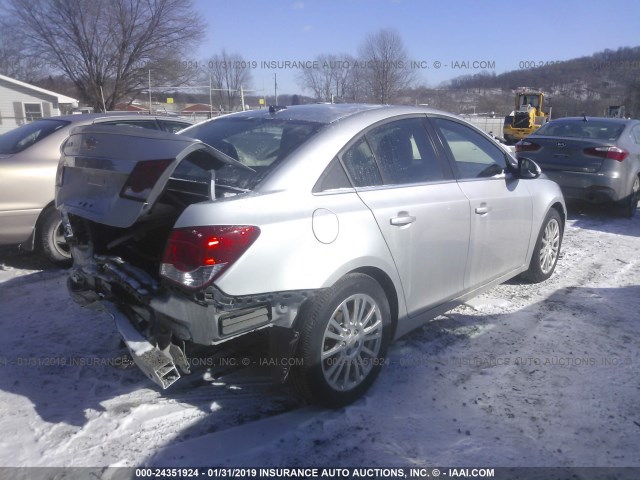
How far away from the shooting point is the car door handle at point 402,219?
3.19 meters

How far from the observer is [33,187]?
520 centimetres

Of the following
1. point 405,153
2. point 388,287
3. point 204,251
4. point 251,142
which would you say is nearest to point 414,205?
point 405,153

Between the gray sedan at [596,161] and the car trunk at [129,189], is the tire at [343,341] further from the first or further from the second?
the gray sedan at [596,161]

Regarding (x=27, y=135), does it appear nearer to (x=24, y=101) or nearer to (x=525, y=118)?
(x=24, y=101)

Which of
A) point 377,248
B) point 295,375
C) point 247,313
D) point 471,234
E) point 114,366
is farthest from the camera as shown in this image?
point 471,234

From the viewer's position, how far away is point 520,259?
4633 mm

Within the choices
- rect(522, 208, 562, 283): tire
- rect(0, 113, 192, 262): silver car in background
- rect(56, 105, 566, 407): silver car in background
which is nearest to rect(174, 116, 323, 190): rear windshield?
rect(56, 105, 566, 407): silver car in background

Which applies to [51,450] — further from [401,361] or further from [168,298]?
[401,361]

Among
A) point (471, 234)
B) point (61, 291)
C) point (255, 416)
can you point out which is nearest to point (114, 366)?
point (255, 416)

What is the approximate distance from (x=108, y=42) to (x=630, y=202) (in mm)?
35772

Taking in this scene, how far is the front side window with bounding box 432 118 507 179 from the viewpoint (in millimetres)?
3984

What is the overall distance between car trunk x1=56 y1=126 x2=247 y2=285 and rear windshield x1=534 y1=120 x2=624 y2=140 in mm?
7281

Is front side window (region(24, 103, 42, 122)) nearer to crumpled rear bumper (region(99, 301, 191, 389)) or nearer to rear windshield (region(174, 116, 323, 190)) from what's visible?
rear windshield (region(174, 116, 323, 190))

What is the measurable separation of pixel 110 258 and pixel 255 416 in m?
1.16
